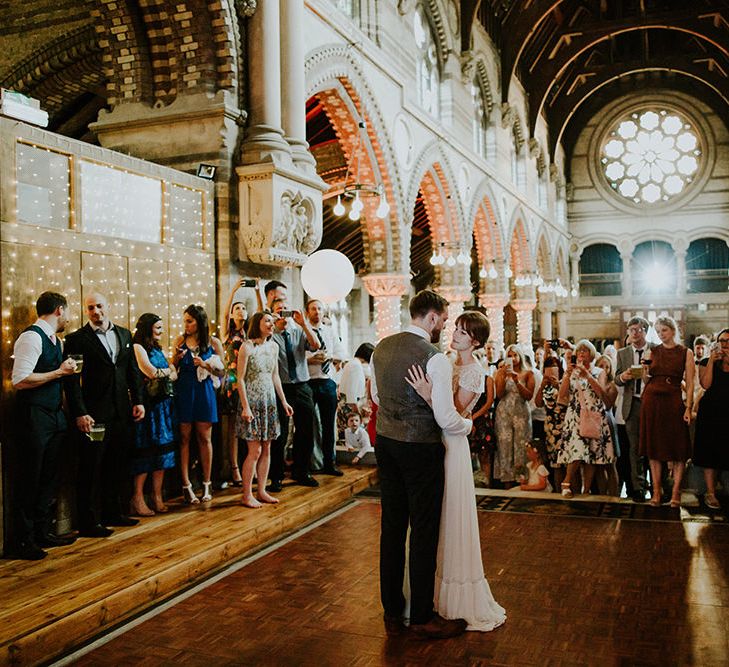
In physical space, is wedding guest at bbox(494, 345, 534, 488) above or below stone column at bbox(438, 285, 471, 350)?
below

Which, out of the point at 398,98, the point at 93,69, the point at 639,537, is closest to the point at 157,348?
the point at 639,537

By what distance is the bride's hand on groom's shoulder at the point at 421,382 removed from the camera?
3334mm

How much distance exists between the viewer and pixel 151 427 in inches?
199

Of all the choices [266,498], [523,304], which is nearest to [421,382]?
[266,498]

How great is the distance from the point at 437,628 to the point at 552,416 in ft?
11.3

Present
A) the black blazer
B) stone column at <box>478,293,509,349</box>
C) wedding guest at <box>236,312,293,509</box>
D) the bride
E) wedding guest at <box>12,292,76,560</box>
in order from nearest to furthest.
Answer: the bride → wedding guest at <box>12,292,76,560</box> → the black blazer → wedding guest at <box>236,312,293,509</box> → stone column at <box>478,293,509,349</box>

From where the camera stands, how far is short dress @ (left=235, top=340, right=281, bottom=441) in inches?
207

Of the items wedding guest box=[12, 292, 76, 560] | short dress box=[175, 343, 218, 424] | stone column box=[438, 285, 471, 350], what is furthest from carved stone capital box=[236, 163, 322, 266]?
stone column box=[438, 285, 471, 350]

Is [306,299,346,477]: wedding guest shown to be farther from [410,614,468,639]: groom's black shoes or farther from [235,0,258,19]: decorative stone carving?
[410,614,468,639]: groom's black shoes

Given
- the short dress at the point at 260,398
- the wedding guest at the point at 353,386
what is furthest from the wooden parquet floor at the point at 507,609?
the wedding guest at the point at 353,386

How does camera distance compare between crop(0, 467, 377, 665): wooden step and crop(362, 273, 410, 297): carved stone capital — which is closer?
crop(0, 467, 377, 665): wooden step

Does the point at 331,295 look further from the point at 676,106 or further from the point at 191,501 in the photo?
Answer: the point at 676,106

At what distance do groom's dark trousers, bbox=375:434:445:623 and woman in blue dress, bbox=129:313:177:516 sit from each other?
215 cm

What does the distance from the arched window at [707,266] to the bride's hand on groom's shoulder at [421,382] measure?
25766 millimetres
